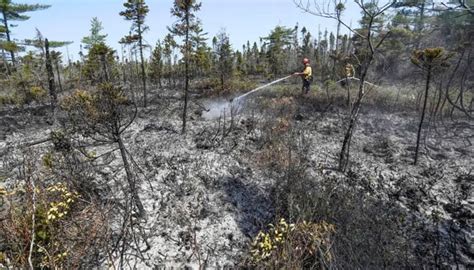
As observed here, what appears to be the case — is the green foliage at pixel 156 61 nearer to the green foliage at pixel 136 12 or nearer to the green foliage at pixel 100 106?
the green foliage at pixel 136 12

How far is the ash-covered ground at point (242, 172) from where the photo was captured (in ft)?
19.2

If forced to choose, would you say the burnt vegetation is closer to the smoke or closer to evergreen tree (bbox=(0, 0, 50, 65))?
the smoke

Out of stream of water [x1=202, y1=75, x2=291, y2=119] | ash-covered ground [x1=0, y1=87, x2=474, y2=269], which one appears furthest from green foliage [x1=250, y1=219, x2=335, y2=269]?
stream of water [x1=202, y1=75, x2=291, y2=119]

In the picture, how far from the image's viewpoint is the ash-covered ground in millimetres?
5855

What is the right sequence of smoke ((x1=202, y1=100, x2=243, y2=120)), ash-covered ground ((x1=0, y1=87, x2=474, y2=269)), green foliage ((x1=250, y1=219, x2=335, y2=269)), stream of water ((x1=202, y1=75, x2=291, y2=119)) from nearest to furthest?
green foliage ((x1=250, y1=219, x2=335, y2=269)) → ash-covered ground ((x1=0, y1=87, x2=474, y2=269)) → smoke ((x1=202, y1=100, x2=243, y2=120)) → stream of water ((x1=202, y1=75, x2=291, y2=119))

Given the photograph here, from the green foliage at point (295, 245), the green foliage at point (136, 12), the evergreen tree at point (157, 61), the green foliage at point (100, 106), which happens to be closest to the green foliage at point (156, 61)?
the evergreen tree at point (157, 61)

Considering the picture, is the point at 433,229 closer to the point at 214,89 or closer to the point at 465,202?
the point at 465,202

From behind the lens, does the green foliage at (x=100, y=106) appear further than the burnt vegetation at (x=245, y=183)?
Yes

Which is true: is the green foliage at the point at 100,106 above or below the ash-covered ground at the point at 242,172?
above

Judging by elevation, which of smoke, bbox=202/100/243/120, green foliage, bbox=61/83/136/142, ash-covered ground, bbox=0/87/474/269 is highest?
green foliage, bbox=61/83/136/142

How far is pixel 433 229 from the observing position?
6148 mm

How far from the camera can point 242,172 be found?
845 cm

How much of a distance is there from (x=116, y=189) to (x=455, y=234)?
8320mm

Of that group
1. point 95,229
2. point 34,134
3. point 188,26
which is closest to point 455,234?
point 95,229
